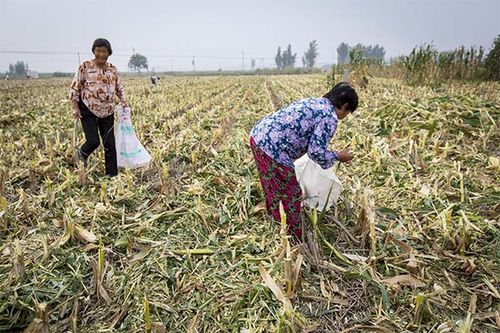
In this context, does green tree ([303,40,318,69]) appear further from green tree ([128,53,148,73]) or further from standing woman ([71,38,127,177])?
standing woman ([71,38,127,177])

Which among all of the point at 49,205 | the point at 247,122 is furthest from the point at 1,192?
the point at 247,122

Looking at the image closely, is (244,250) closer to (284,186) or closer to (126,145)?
(284,186)

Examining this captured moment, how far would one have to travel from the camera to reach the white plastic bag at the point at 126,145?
164 inches

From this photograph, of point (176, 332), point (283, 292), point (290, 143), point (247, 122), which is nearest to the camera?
point (176, 332)

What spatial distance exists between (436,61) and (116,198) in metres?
11.5

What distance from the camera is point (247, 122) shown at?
712cm

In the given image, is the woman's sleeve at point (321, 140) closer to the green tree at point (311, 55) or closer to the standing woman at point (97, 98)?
the standing woman at point (97, 98)

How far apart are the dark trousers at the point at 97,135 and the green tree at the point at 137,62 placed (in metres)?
83.2

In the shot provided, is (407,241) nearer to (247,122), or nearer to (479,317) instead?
(479,317)

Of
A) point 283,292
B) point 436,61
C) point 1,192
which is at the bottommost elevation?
point 283,292

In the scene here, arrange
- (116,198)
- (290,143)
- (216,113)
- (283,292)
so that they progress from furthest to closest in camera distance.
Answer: (216,113)
(116,198)
(290,143)
(283,292)

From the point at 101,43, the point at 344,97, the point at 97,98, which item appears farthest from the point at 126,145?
the point at 344,97

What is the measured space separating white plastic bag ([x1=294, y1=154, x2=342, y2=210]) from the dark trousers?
228cm

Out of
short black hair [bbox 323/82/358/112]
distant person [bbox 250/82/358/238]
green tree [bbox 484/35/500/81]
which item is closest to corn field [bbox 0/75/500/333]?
distant person [bbox 250/82/358/238]
